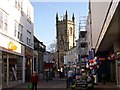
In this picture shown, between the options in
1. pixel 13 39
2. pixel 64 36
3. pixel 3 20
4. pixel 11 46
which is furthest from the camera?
pixel 64 36

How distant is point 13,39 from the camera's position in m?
33.8

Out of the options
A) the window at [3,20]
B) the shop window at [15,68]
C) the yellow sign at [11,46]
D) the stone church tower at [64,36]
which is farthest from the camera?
the stone church tower at [64,36]

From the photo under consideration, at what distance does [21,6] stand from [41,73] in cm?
2186

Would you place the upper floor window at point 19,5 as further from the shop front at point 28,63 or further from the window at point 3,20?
the shop front at point 28,63

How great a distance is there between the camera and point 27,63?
144 feet

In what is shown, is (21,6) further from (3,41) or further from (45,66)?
(45,66)

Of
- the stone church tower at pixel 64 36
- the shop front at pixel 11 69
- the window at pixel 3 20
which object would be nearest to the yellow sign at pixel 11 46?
the shop front at pixel 11 69

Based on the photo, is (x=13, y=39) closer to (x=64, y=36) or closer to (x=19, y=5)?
(x=19, y=5)

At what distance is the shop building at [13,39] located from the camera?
29891 millimetres

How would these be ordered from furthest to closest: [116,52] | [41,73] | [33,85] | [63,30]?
[63,30], [41,73], [116,52], [33,85]

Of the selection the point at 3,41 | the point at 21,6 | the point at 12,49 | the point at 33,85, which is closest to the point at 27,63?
the point at 21,6

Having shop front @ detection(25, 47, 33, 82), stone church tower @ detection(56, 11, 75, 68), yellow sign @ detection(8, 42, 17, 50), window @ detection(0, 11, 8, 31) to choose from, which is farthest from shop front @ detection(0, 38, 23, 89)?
stone church tower @ detection(56, 11, 75, 68)

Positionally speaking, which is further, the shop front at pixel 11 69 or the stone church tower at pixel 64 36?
the stone church tower at pixel 64 36

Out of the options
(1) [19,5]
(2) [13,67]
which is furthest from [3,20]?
(1) [19,5]
